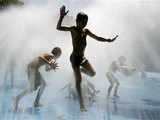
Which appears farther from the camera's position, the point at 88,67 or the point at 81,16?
the point at 88,67

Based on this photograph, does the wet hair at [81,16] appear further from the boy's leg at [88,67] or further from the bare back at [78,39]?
the boy's leg at [88,67]

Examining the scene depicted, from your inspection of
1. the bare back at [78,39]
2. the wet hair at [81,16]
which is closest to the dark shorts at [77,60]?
the bare back at [78,39]

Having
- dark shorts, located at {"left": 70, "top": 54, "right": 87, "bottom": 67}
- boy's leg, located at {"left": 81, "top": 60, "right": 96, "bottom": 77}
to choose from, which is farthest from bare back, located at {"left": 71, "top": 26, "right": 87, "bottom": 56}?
boy's leg, located at {"left": 81, "top": 60, "right": 96, "bottom": 77}

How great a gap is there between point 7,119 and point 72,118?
1.80 m

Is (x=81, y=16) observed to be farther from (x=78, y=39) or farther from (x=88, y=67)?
(x=88, y=67)

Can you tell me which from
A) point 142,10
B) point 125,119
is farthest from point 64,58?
point 125,119

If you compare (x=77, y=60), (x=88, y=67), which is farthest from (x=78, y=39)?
(x=88, y=67)

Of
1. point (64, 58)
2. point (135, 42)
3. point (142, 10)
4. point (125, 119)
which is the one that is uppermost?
point (142, 10)

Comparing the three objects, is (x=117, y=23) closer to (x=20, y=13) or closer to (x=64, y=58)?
(x=64, y=58)

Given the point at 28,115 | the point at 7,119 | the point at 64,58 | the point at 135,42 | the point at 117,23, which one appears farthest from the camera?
the point at 135,42

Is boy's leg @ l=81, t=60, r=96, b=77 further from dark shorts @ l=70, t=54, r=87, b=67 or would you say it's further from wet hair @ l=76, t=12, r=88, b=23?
wet hair @ l=76, t=12, r=88, b=23

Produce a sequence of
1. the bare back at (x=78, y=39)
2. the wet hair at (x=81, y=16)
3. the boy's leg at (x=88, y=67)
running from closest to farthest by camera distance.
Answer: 1. the wet hair at (x=81, y=16)
2. the bare back at (x=78, y=39)
3. the boy's leg at (x=88, y=67)

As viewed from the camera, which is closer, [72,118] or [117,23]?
[72,118]

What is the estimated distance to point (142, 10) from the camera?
27.7m
